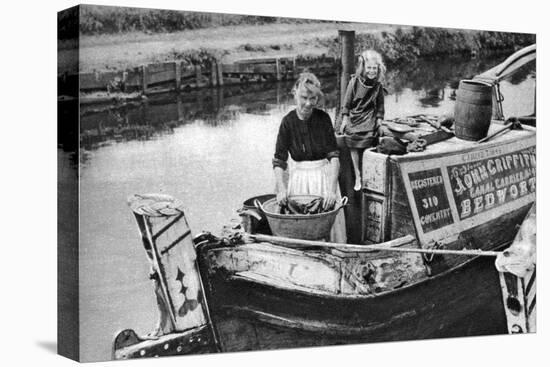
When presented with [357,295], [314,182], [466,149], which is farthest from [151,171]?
[466,149]

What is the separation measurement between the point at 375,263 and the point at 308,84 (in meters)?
1.75

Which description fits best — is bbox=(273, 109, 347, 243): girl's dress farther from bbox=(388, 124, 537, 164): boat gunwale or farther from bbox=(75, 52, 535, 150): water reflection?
bbox=(388, 124, 537, 164): boat gunwale

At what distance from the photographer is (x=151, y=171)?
8.48m

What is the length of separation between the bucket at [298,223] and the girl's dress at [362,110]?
28.3 inches

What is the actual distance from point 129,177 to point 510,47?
4235 millimetres

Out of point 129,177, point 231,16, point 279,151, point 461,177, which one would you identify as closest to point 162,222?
point 129,177

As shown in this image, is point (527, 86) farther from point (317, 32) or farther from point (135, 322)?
point (135, 322)

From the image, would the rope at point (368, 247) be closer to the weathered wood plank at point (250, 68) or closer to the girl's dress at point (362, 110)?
the girl's dress at point (362, 110)

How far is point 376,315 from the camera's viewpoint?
9469mm

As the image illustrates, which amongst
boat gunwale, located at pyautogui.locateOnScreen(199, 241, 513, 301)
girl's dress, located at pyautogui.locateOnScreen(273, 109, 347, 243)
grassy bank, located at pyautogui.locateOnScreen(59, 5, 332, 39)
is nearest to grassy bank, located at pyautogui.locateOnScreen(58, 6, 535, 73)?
grassy bank, located at pyautogui.locateOnScreen(59, 5, 332, 39)

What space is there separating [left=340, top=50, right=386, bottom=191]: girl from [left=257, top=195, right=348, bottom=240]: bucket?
523 millimetres

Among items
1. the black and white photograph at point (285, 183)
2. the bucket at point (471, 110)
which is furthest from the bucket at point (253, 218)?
the bucket at point (471, 110)

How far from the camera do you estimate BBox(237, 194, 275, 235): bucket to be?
8.89 m

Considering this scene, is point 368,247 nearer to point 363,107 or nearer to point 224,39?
point 363,107
